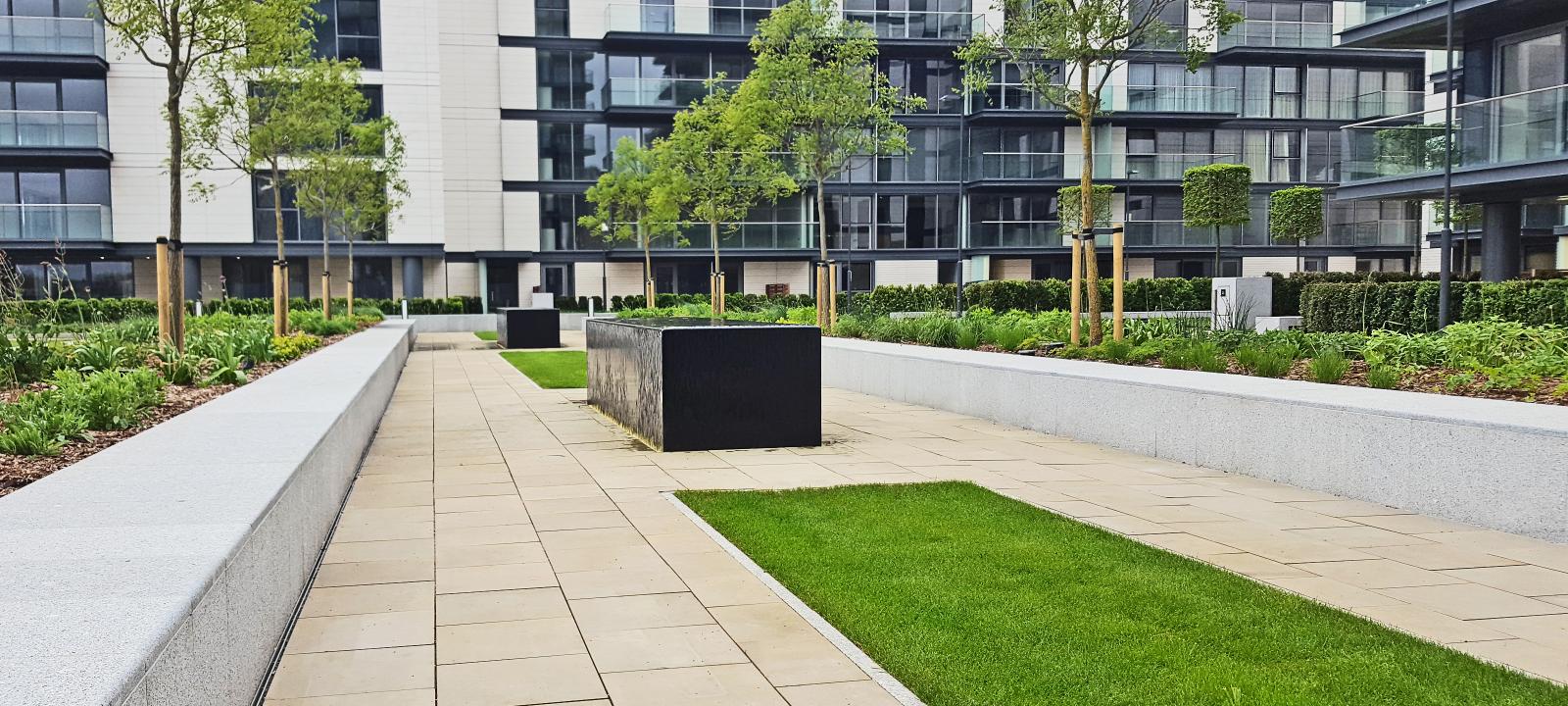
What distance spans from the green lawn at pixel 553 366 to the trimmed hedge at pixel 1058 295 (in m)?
14.0

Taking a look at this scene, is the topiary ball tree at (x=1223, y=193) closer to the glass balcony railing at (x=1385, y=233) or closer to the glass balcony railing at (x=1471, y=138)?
the glass balcony railing at (x=1385, y=233)

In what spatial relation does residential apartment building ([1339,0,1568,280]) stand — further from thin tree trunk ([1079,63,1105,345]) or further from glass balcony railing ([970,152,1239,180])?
glass balcony railing ([970,152,1239,180])

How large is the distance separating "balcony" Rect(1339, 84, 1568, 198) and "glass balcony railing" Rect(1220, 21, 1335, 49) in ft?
66.7

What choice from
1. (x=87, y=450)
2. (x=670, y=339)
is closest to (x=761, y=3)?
(x=670, y=339)

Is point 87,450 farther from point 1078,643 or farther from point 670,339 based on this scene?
point 1078,643

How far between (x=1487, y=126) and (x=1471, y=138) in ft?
1.50

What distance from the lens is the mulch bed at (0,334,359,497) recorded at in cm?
639

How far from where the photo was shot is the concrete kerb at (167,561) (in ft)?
8.83

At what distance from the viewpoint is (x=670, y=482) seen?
28.4ft

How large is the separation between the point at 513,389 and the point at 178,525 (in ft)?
42.4

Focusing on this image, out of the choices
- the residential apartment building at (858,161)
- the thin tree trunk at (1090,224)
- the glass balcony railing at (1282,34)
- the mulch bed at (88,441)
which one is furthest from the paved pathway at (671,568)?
the glass balcony railing at (1282,34)

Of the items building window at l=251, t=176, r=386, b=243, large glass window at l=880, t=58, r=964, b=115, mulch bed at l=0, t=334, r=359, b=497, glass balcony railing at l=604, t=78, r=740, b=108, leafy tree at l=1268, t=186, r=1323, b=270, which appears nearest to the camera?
mulch bed at l=0, t=334, r=359, b=497

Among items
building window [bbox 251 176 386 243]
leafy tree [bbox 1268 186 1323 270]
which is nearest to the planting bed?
building window [bbox 251 176 386 243]

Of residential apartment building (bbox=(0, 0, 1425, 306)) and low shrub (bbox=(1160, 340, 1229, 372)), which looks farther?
residential apartment building (bbox=(0, 0, 1425, 306))
